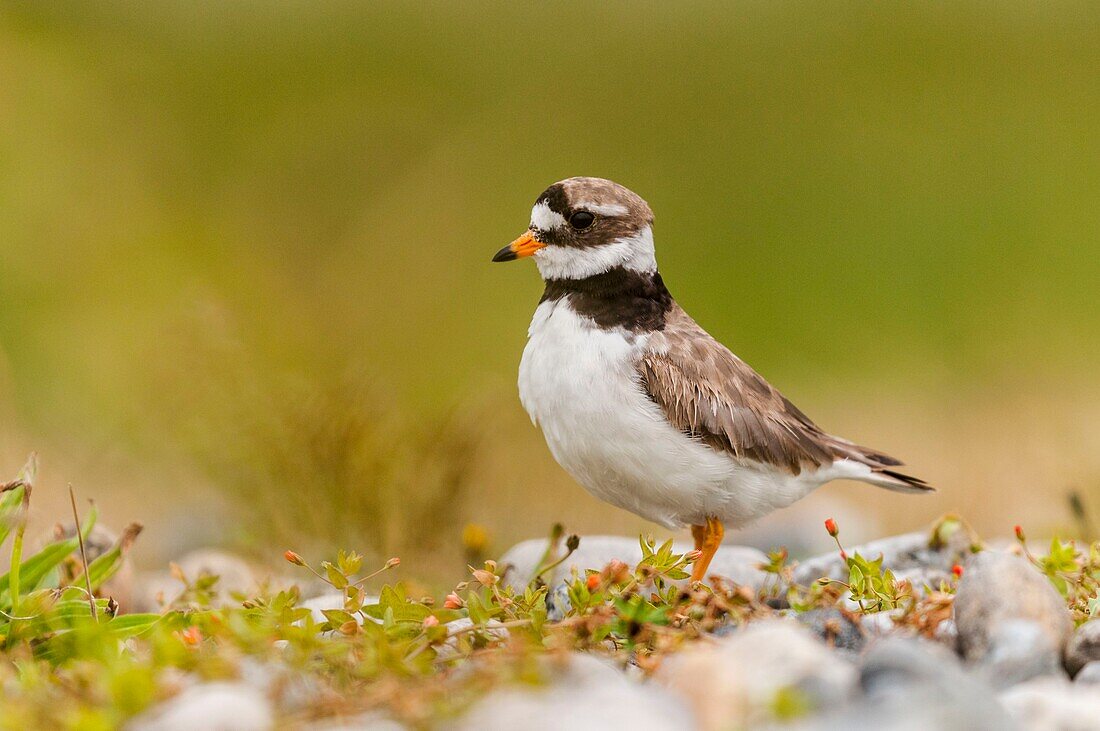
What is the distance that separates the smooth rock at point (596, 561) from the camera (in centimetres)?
485

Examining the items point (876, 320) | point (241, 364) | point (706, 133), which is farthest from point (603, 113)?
point (241, 364)

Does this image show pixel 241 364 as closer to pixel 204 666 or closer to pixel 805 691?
pixel 204 666

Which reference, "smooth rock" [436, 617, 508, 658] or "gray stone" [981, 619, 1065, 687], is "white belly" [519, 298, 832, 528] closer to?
"smooth rock" [436, 617, 508, 658]

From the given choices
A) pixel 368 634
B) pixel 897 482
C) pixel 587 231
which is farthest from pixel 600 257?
pixel 368 634

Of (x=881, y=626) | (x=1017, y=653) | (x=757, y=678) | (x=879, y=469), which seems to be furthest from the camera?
(x=879, y=469)

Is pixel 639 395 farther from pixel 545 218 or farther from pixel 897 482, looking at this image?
pixel 897 482

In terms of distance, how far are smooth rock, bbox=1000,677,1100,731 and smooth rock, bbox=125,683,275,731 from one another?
5.34ft

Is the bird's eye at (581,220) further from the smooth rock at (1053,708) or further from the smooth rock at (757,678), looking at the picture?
the smooth rock at (1053,708)

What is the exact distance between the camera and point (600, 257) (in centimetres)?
482

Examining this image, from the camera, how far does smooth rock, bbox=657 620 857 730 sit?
2.53 m

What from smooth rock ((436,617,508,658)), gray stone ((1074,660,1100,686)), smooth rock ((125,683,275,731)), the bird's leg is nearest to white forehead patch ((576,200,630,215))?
the bird's leg

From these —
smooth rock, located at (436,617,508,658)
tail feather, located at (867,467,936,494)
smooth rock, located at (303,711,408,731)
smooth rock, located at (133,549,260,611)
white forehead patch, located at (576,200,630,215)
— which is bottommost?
smooth rock, located at (133,549,260,611)

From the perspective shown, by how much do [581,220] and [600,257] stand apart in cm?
17

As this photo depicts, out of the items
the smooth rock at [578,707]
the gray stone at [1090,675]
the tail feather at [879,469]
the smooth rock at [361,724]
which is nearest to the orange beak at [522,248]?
the tail feather at [879,469]
